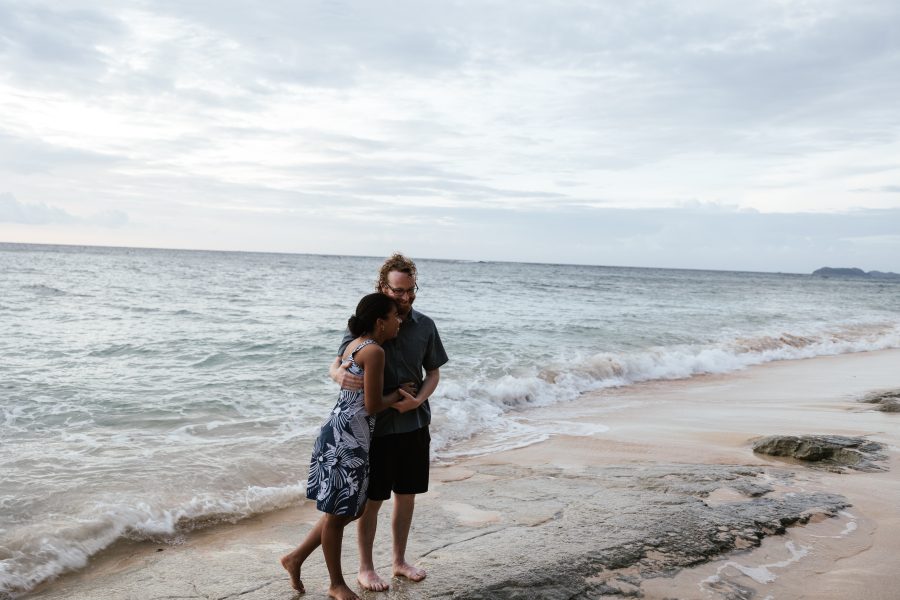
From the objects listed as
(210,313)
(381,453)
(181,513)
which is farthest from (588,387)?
(210,313)

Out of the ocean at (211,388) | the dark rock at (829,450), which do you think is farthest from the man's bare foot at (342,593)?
the dark rock at (829,450)

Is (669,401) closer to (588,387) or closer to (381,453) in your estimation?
(588,387)

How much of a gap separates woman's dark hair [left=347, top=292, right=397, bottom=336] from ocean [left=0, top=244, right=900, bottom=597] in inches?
109

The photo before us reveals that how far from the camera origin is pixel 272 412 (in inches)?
342

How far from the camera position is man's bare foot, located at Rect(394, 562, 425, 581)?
3592mm

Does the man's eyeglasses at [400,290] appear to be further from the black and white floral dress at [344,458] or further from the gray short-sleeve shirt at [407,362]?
the black and white floral dress at [344,458]

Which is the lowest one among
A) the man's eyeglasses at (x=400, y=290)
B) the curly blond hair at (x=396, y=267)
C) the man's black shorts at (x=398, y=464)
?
the man's black shorts at (x=398, y=464)

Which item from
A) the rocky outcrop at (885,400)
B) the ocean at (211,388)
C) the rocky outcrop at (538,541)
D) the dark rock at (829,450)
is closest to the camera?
the rocky outcrop at (538,541)

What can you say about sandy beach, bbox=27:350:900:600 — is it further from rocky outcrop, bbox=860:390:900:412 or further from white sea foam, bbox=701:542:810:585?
rocky outcrop, bbox=860:390:900:412

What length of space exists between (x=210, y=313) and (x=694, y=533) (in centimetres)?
1715

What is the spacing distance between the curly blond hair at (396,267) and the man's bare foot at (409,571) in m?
1.53

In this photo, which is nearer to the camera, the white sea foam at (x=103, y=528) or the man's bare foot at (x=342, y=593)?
the man's bare foot at (x=342, y=593)

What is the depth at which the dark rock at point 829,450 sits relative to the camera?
20.3 feet

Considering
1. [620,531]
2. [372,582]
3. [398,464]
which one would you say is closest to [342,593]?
[372,582]
